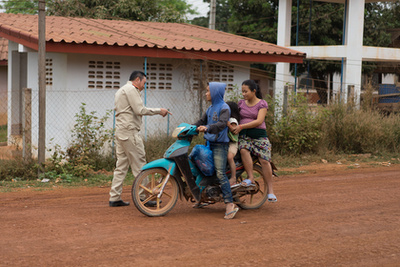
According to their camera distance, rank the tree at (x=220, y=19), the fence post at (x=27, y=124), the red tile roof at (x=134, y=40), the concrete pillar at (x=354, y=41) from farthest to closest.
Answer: the tree at (x=220, y=19) < the concrete pillar at (x=354, y=41) < the red tile roof at (x=134, y=40) < the fence post at (x=27, y=124)

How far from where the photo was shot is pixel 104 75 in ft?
41.2

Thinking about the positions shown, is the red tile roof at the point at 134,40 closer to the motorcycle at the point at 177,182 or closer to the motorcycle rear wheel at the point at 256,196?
the motorcycle at the point at 177,182

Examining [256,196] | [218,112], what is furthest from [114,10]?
[218,112]

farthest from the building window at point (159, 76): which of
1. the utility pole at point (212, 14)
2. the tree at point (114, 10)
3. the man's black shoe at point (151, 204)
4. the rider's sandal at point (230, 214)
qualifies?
the utility pole at point (212, 14)

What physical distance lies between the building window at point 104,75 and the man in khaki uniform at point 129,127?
17.6 feet

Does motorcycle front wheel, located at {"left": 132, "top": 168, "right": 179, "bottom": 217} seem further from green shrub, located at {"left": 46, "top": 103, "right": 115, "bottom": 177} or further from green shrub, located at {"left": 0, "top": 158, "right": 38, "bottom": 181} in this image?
green shrub, located at {"left": 0, "top": 158, "right": 38, "bottom": 181}

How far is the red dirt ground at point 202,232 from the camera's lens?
Result: 513cm

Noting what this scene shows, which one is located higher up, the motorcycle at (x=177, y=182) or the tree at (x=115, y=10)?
the tree at (x=115, y=10)

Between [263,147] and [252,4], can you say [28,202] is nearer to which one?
[263,147]

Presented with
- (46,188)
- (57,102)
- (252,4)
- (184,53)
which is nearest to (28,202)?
(46,188)

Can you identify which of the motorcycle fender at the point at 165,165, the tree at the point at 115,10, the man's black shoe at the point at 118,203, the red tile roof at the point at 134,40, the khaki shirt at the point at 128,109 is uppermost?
the tree at the point at 115,10

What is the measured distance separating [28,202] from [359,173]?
657cm

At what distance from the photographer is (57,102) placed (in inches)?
473

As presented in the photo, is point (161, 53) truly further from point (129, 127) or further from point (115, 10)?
point (115, 10)
